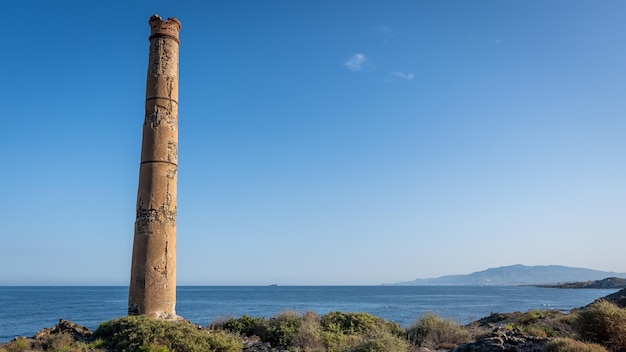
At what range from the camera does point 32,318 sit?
154ft

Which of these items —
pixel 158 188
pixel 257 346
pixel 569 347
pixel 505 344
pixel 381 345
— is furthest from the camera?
pixel 158 188

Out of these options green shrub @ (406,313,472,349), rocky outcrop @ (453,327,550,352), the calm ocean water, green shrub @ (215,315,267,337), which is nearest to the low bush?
green shrub @ (215,315,267,337)

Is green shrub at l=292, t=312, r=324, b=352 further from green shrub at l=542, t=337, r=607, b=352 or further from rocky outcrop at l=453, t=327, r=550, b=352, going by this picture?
green shrub at l=542, t=337, r=607, b=352

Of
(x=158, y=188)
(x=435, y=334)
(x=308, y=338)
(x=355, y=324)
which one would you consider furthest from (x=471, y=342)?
(x=158, y=188)

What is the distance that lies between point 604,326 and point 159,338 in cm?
1003

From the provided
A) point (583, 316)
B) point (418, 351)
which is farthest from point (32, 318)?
point (583, 316)

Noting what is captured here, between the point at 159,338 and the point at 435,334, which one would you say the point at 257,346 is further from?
the point at 435,334

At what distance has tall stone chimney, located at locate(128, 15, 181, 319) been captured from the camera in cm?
1309

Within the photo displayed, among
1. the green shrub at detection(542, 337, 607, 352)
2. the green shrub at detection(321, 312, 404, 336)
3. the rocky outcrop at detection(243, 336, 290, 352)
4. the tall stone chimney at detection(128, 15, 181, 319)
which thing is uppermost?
the tall stone chimney at detection(128, 15, 181, 319)

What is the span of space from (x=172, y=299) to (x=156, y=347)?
9.72ft

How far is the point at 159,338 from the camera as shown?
11.0 metres

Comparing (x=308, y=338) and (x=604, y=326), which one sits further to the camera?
(x=308, y=338)

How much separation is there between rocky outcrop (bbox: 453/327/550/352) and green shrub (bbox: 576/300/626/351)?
138 cm

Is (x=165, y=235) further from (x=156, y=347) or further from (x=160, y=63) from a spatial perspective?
(x=160, y=63)
